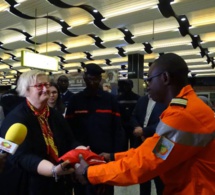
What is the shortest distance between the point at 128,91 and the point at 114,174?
332 cm

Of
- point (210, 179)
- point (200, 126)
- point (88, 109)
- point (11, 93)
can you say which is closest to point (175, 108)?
point (200, 126)

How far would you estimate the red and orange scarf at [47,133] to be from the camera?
190 centimetres

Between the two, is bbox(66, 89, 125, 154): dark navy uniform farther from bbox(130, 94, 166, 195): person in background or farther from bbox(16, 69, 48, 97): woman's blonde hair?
bbox(16, 69, 48, 97): woman's blonde hair

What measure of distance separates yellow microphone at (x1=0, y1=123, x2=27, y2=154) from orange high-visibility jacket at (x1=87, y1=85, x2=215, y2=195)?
0.43 metres

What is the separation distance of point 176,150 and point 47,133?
960 mm

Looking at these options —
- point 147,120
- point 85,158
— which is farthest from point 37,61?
point 85,158

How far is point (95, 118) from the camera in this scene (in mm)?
2699

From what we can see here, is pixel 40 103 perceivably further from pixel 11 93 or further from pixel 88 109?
pixel 11 93

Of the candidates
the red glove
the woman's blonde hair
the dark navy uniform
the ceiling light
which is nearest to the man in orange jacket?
the red glove

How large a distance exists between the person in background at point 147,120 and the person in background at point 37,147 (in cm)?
115

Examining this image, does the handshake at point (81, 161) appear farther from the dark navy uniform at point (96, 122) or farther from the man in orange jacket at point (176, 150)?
the dark navy uniform at point (96, 122)

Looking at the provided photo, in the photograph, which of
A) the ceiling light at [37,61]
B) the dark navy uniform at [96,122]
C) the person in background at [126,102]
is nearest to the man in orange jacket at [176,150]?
the dark navy uniform at [96,122]

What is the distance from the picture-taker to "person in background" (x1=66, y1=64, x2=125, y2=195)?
2686 mm

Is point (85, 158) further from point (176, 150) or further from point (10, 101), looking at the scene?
point (10, 101)
